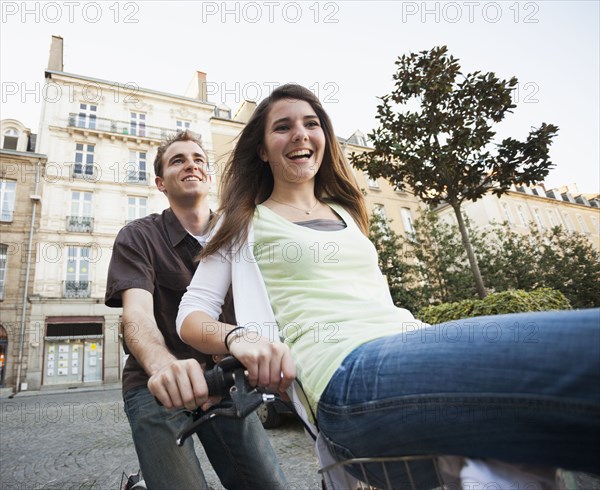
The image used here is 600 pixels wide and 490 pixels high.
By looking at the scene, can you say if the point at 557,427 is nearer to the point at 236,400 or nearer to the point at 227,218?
the point at 236,400

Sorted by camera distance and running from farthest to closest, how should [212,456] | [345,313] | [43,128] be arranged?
1. [43,128]
2. [212,456]
3. [345,313]

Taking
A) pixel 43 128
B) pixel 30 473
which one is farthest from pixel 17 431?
pixel 43 128

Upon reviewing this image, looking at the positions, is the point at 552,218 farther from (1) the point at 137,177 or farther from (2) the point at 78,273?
(2) the point at 78,273

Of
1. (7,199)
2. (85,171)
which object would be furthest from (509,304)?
(7,199)

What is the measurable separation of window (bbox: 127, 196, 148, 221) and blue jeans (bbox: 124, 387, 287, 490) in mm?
21626

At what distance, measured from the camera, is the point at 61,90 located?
22281 mm

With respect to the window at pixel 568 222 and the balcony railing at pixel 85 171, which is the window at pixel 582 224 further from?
the balcony railing at pixel 85 171

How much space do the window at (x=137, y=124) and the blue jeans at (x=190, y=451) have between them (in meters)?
24.5

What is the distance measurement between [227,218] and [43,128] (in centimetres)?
2506

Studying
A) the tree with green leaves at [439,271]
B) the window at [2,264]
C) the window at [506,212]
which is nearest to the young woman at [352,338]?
the tree with green leaves at [439,271]

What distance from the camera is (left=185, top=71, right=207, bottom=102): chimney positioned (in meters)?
26.5

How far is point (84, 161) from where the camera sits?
21578 millimetres

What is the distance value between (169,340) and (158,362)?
593 millimetres

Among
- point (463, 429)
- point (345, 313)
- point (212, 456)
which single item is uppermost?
point (345, 313)
